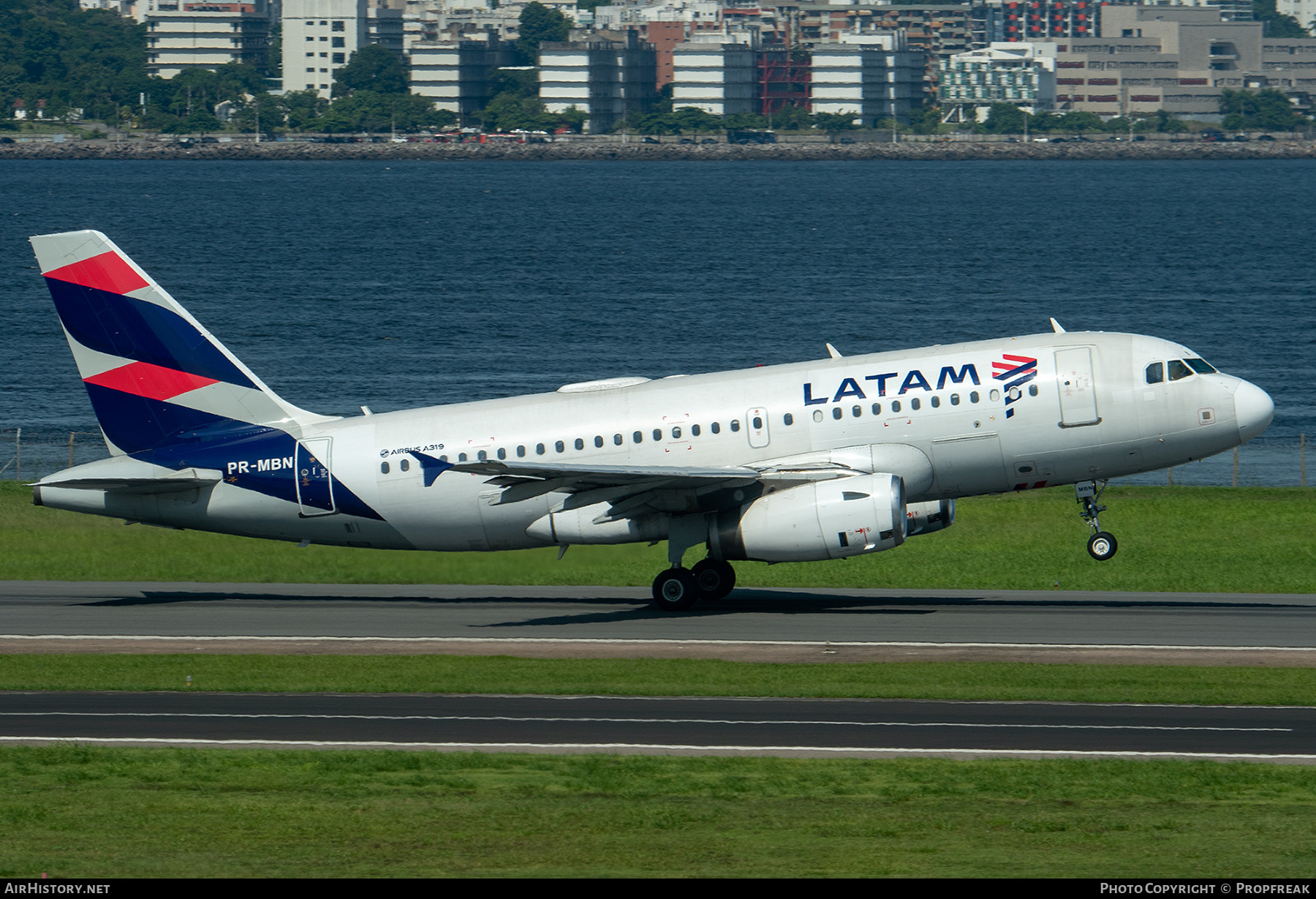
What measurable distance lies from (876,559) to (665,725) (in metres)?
20.4

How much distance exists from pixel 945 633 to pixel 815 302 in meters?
103

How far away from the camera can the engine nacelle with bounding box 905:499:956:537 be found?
38344 mm

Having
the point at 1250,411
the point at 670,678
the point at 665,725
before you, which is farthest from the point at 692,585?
the point at 1250,411

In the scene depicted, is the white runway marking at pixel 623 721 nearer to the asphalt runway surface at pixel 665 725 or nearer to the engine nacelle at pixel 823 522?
the asphalt runway surface at pixel 665 725

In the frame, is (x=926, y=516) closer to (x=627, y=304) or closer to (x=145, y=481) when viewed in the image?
(x=145, y=481)

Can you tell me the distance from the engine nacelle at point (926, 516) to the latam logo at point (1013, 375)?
2733mm

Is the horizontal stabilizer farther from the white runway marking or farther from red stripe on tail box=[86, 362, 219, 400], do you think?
the white runway marking

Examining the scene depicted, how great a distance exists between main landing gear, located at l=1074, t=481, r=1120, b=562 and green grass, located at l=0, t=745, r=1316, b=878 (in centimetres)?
1411

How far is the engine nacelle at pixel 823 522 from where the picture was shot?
35906mm

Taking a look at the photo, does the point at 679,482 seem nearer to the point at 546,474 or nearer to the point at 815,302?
the point at 546,474

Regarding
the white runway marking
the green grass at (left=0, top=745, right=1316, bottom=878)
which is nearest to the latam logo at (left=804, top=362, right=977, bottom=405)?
the white runway marking

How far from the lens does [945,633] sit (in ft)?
116

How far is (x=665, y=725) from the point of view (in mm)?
27062
